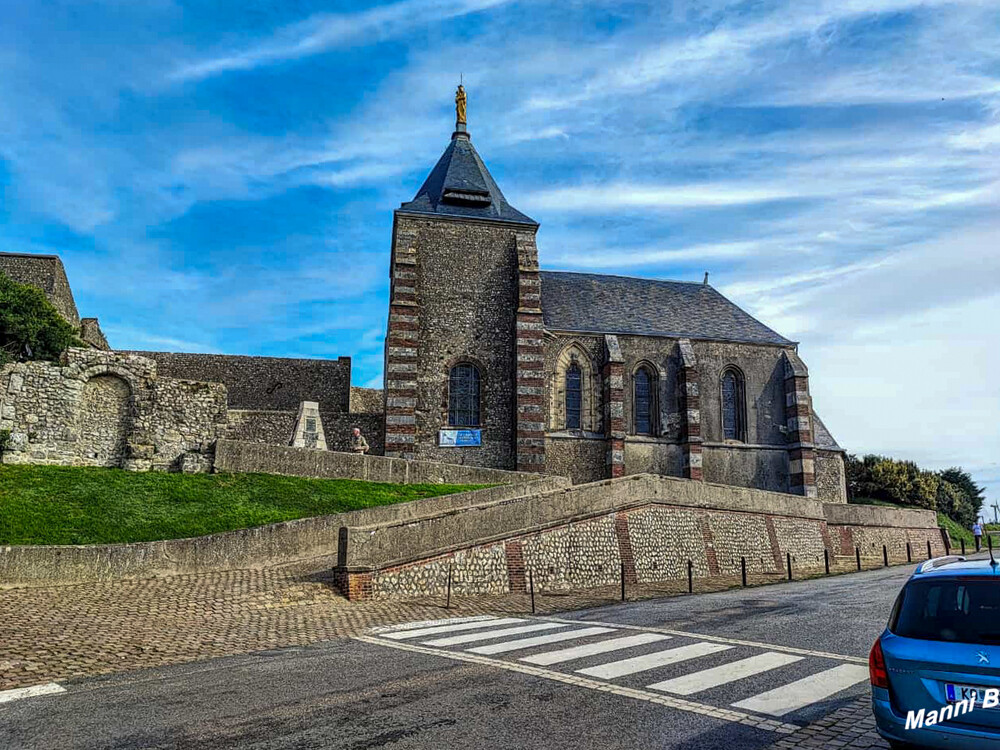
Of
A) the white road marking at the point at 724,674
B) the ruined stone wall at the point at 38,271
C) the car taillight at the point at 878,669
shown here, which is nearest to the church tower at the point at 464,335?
the ruined stone wall at the point at 38,271

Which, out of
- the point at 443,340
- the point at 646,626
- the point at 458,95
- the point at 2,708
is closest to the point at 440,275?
the point at 443,340

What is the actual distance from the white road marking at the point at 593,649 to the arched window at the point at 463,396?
62.2 ft

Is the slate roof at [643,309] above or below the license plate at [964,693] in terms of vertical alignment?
above

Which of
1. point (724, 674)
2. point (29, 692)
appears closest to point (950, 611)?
point (724, 674)

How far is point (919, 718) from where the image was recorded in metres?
4.71

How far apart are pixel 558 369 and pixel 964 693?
87.7 ft

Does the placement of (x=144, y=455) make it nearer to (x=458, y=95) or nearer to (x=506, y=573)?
(x=506, y=573)

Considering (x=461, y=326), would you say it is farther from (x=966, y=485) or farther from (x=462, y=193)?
(x=966, y=485)

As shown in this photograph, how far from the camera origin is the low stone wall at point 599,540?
15672mm

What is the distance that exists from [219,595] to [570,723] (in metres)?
9.62

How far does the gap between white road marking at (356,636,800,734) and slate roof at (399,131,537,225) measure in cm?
2418

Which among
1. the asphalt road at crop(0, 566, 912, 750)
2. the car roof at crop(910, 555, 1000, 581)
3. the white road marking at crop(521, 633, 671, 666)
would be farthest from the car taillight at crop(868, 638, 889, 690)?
the white road marking at crop(521, 633, 671, 666)

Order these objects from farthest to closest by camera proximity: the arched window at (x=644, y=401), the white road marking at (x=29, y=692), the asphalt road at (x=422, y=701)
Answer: the arched window at (x=644, y=401) → the white road marking at (x=29, y=692) → the asphalt road at (x=422, y=701)

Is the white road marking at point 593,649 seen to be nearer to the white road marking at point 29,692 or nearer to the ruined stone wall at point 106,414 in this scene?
the white road marking at point 29,692
